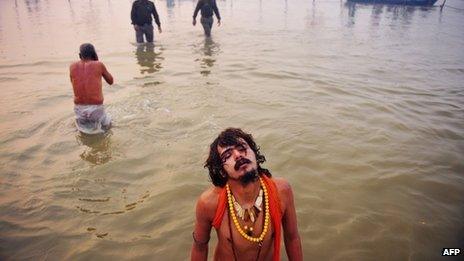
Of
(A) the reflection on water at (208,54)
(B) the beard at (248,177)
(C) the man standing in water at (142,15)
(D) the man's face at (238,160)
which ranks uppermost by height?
(C) the man standing in water at (142,15)

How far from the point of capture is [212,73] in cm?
1030

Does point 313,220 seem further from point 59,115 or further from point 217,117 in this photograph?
point 59,115

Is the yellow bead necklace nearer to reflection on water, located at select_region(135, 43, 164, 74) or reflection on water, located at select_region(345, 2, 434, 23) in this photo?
reflection on water, located at select_region(135, 43, 164, 74)

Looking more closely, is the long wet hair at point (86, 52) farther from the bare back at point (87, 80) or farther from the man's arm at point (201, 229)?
the man's arm at point (201, 229)

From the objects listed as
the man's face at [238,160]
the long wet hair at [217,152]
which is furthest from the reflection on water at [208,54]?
the man's face at [238,160]

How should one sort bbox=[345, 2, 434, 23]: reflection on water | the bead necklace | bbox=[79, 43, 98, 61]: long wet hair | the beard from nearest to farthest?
1. the beard
2. the bead necklace
3. bbox=[79, 43, 98, 61]: long wet hair
4. bbox=[345, 2, 434, 23]: reflection on water

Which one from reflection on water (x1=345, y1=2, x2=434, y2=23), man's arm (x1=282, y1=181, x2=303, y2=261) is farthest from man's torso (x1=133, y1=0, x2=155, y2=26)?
reflection on water (x1=345, y1=2, x2=434, y2=23)

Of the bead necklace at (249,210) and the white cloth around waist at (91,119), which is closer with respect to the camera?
the bead necklace at (249,210)

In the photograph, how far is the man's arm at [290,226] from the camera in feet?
8.03

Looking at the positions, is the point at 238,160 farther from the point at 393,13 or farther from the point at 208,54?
the point at 393,13

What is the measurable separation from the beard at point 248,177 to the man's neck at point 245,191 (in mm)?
48

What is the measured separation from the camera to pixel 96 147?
592cm

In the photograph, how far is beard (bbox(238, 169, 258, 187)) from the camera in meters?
2.22

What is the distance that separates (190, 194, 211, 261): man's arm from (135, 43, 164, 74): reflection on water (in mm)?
8587
